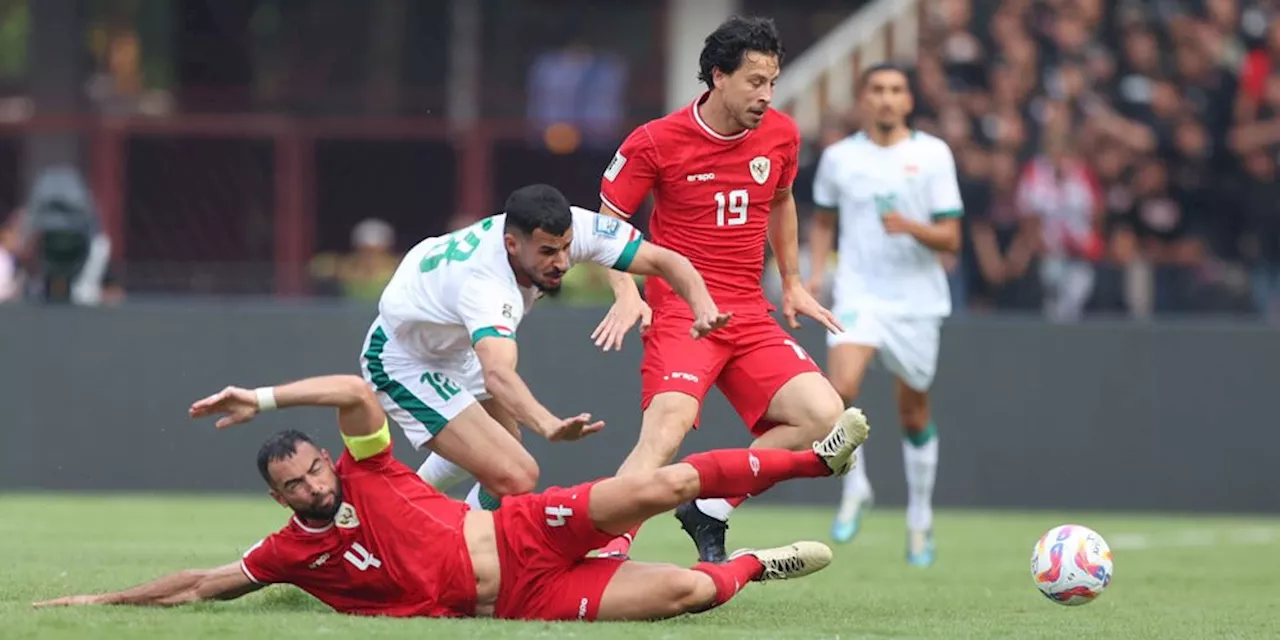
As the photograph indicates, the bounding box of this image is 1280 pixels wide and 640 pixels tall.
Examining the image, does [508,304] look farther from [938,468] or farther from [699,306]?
[938,468]

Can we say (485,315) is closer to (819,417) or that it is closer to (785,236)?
(819,417)

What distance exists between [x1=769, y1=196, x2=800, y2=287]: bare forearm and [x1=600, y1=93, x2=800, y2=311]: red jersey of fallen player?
31 cm

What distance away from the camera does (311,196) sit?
20969 mm

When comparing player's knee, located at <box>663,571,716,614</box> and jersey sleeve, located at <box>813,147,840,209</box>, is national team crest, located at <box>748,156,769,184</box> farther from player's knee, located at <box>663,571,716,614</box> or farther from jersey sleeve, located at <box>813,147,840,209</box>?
jersey sleeve, located at <box>813,147,840,209</box>

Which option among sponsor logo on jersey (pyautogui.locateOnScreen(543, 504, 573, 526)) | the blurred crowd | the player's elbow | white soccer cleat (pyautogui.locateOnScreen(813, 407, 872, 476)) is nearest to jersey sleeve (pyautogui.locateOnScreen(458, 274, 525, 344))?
the player's elbow

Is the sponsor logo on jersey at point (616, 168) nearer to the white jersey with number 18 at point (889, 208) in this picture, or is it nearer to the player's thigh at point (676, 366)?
the player's thigh at point (676, 366)

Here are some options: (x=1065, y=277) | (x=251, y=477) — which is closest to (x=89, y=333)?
(x=251, y=477)

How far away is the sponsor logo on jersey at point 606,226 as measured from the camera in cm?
934

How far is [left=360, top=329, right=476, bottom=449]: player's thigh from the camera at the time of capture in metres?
9.68

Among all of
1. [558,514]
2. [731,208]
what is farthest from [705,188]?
[558,514]

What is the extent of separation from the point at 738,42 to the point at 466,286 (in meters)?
2.00

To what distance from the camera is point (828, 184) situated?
1327 cm

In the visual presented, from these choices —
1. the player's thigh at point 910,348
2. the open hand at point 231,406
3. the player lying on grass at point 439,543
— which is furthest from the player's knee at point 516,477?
the player's thigh at point 910,348

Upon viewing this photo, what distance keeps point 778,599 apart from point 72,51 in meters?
15.8
